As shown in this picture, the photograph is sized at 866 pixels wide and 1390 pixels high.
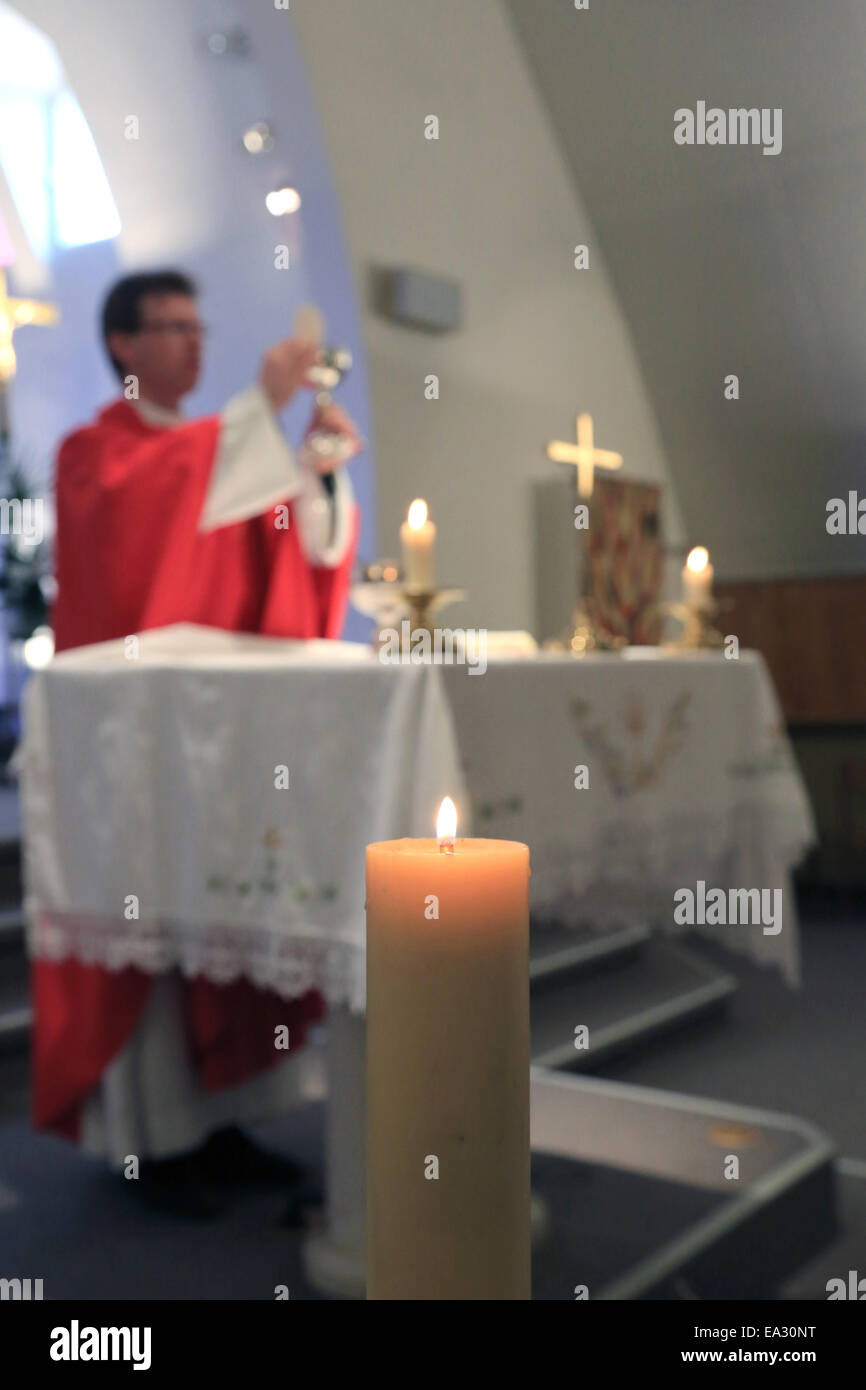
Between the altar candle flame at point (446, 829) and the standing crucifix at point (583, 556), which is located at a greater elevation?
the standing crucifix at point (583, 556)

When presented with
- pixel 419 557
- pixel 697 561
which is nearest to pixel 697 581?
pixel 697 561

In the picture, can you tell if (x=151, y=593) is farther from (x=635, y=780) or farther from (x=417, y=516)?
(x=635, y=780)

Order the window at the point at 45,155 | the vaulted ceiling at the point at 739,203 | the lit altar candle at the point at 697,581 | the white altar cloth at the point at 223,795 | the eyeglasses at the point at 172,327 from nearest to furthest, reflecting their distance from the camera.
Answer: the vaulted ceiling at the point at 739,203
the white altar cloth at the point at 223,795
the lit altar candle at the point at 697,581
the eyeglasses at the point at 172,327
the window at the point at 45,155

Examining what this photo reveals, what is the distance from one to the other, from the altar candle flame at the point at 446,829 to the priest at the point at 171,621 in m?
Result: 1.86

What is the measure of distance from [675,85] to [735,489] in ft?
10.9

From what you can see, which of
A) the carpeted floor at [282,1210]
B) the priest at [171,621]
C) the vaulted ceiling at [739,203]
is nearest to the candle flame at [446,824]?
the vaulted ceiling at [739,203]

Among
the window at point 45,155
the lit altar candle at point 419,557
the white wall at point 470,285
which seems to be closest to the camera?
the lit altar candle at point 419,557

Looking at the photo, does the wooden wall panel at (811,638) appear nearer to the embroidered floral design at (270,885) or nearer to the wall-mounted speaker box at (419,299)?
the wall-mounted speaker box at (419,299)

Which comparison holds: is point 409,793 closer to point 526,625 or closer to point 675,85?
point 675,85

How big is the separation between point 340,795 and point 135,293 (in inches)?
58.0

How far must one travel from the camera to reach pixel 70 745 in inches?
86.0

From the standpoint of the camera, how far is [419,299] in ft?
13.3

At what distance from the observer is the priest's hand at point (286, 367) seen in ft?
7.19

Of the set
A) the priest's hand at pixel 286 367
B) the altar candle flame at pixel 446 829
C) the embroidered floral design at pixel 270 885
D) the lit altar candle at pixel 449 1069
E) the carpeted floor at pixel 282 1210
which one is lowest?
the carpeted floor at pixel 282 1210
